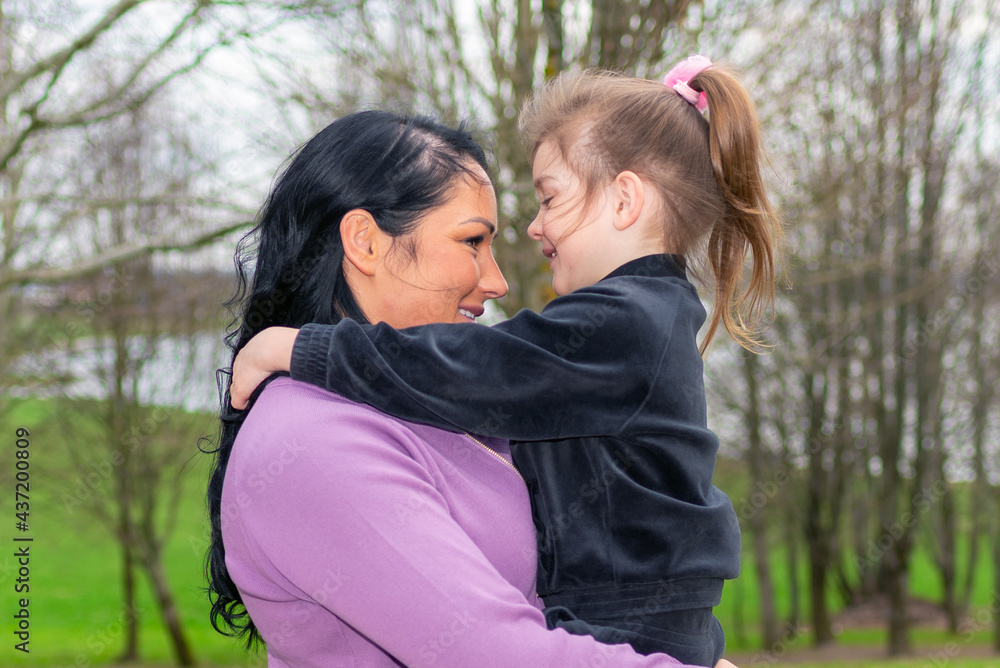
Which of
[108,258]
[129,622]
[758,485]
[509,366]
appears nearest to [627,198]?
[509,366]

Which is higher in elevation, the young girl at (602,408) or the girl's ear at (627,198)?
the girl's ear at (627,198)

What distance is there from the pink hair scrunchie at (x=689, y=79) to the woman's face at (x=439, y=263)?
0.61m

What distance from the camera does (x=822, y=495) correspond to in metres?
16.3

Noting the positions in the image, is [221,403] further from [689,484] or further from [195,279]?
[195,279]

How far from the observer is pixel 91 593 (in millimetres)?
17203

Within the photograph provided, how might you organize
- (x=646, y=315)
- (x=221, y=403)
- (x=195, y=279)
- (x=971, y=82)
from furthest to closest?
(x=971, y=82), (x=195, y=279), (x=221, y=403), (x=646, y=315)

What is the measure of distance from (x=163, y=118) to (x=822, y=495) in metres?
13.2

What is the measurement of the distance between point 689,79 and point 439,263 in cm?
85

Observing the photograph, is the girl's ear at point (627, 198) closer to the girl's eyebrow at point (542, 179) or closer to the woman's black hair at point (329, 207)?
the girl's eyebrow at point (542, 179)

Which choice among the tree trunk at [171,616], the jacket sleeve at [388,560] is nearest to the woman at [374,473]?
the jacket sleeve at [388,560]

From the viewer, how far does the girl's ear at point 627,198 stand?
5.85 ft

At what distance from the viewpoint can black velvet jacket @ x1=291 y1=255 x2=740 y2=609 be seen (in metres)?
1.34

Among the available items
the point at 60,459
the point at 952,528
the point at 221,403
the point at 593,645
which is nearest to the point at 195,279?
the point at 60,459

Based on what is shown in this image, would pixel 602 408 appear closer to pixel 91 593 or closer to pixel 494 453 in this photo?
pixel 494 453
